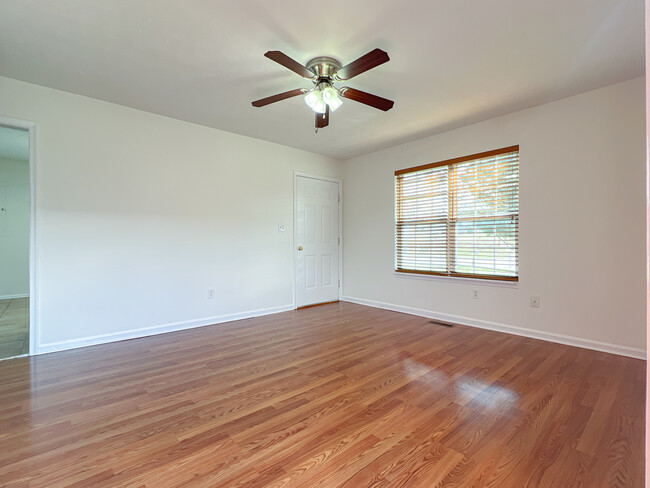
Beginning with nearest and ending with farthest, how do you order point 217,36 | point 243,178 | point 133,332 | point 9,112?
point 217,36 < point 9,112 < point 133,332 < point 243,178

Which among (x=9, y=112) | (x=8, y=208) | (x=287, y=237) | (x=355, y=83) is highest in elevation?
(x=355, y=83)

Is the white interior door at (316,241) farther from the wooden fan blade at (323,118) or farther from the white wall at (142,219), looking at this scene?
the wooden fan blade at (323,118)

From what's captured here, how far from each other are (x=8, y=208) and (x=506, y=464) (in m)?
8.11

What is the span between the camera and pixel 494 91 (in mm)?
2881

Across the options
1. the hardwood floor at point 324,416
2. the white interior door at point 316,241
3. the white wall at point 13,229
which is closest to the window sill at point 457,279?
the hardwood floor at point 324,416

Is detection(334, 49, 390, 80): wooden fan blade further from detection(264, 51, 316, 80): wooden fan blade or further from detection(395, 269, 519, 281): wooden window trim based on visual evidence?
detection(395, 269, 519, 281): wooden window trim

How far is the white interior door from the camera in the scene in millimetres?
4809

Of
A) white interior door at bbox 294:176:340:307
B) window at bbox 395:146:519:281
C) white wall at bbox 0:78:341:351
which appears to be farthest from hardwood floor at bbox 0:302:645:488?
white interior door at bbox 294:176:340:307

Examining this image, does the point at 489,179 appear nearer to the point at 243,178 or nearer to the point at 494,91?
the point at 494,91

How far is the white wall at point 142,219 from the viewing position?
2.88 meters

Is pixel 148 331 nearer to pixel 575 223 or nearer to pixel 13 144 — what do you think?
pixel 13 144

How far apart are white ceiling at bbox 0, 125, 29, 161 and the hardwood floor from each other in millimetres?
3346

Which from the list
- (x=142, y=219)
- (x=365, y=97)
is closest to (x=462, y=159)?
(x=365, y=97)

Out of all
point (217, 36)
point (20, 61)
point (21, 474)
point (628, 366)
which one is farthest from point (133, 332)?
point (628, 366)
